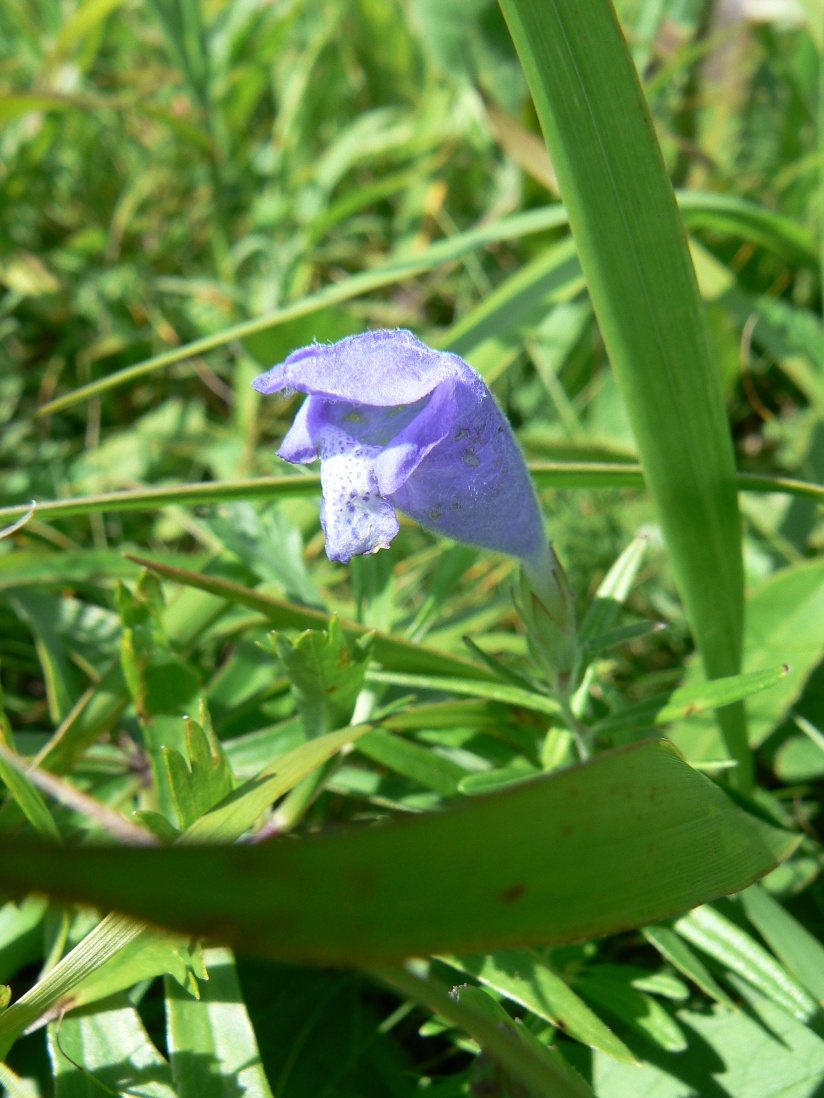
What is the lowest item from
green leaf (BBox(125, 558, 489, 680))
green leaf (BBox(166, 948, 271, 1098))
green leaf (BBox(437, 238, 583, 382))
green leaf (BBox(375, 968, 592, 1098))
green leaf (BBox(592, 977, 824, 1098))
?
green leaf (BBox(592, 977, 824, 1098))

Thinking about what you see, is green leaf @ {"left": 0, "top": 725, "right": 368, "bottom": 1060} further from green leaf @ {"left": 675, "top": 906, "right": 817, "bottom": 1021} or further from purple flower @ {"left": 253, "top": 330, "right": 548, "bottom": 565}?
green leaf @ {"left": 675, "top": 906, "right": 817, "bottom": 1021}

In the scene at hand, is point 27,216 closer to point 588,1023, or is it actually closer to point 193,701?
point 193,701

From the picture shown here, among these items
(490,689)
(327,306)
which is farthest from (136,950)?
(327,306)

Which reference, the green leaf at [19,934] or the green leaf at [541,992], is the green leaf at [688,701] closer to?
the green leaf at [541,992]

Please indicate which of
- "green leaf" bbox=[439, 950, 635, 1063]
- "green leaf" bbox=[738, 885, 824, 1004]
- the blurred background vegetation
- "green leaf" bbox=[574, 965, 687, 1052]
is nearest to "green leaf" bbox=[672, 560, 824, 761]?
the blurred background vegetation

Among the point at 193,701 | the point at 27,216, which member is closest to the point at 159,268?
the point at 27,216

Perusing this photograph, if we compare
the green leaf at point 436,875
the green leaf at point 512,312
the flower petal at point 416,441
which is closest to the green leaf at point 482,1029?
the green leaf at point 436,875

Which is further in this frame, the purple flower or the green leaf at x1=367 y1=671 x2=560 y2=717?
the green leaf at x1=367 y1=671 x2=560 y2=717
